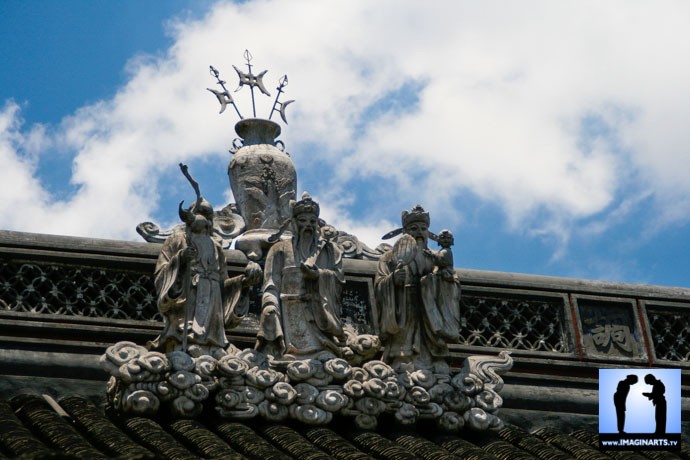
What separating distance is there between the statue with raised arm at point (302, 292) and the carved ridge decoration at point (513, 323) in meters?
2.46

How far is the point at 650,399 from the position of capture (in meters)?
21.7

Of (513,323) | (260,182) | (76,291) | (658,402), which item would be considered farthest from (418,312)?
(76,291)

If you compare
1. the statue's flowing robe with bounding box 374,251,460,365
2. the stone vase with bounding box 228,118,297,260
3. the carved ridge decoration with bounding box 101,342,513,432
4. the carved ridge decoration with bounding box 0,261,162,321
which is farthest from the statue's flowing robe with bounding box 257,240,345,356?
the carved ridge decoration with bounding box 0,261,162,321

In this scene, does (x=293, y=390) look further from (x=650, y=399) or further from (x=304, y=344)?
(x=650, y=399)

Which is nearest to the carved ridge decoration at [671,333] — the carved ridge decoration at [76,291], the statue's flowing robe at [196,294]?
the statue's flowing robe at [196,294]

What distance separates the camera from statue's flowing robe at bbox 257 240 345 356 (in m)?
20.8

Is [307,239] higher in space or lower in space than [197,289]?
higher

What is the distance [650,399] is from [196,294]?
498cm

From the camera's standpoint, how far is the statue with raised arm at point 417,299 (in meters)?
21.3

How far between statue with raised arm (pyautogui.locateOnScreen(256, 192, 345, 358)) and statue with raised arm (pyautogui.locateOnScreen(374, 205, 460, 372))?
542 millimetres

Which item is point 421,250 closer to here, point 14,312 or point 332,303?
point 332,303

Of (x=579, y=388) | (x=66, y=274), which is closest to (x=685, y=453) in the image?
(x=579, y=388)

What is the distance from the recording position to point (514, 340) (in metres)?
23.4

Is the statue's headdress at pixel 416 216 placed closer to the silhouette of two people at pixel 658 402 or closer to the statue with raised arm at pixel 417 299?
the statue with raised arm at pixel 417 299
